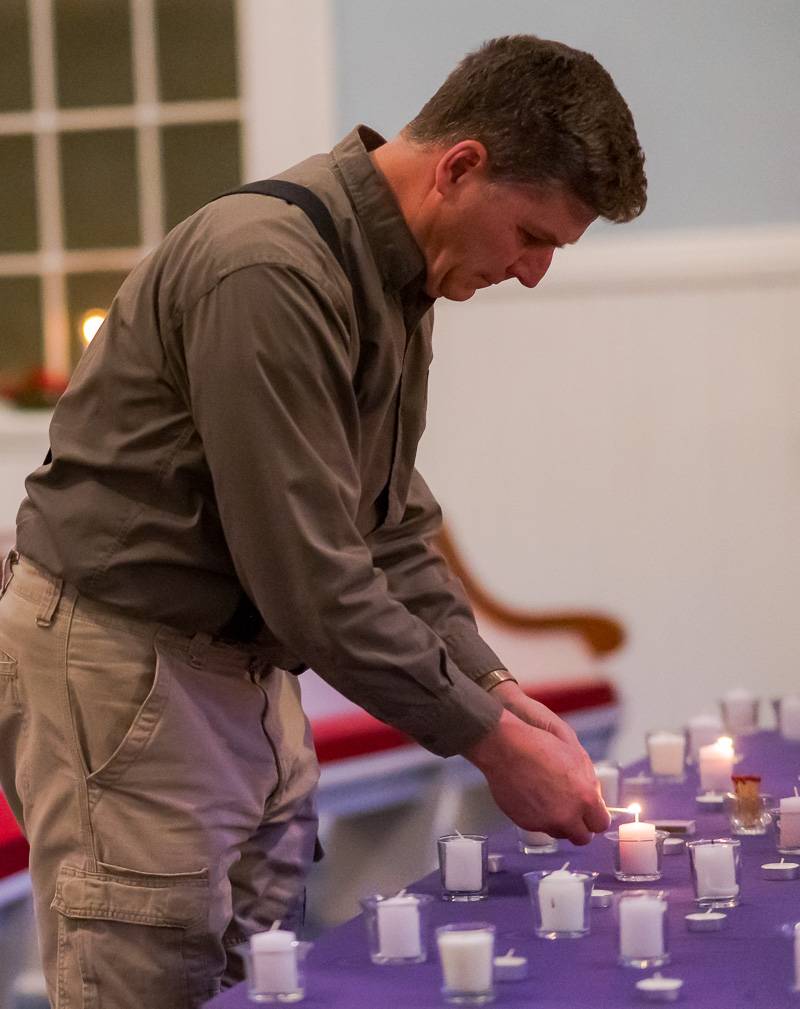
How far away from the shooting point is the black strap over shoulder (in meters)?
1.62

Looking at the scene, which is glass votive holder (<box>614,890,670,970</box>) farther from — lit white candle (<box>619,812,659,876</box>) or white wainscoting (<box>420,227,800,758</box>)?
white wainscoting (<box>420,227,800,758</box>)

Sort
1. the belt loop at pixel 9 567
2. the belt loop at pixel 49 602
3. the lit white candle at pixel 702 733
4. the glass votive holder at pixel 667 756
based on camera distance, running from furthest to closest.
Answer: the lit white candle at pixel 702 733, the glass votive holder at pixel 667 756, the belt loop at pixel 9 567, the belt loop at pixel 49 602

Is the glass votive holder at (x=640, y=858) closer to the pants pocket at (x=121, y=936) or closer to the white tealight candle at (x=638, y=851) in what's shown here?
the white tealight candle at (x=638, y=851)

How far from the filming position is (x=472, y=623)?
208 cm

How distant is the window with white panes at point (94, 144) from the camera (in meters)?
4.62

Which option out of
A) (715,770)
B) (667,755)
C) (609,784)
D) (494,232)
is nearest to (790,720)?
(667,755)

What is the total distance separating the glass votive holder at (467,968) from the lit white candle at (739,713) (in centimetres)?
154

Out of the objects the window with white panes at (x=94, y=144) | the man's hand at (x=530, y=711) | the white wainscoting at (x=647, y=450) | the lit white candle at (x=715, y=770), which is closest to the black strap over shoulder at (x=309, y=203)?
the man's hand at (x=530, y=711)

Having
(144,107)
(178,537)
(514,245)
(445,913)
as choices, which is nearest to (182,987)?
(445,913)

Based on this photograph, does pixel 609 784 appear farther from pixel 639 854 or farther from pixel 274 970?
pixel 274 970

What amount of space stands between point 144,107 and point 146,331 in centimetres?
323

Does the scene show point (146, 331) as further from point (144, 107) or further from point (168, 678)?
point (144, 107)

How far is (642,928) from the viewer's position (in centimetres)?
134

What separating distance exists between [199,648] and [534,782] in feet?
1.25
